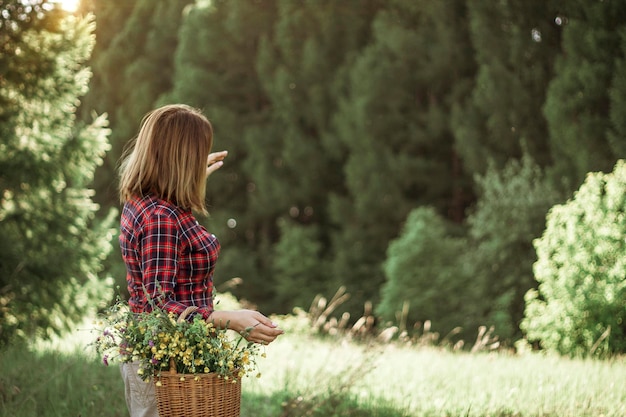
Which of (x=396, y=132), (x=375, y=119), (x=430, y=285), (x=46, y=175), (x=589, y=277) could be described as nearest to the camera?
(x=589, y=277)

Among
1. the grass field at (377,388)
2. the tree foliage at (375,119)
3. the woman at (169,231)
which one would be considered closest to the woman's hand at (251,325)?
the woman at (169,231)

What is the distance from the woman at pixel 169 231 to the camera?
2207mm

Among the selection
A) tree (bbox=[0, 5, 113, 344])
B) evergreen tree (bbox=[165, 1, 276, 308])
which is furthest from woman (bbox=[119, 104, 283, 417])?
evergreen tree (bbox=[165, 1, 276, 308])

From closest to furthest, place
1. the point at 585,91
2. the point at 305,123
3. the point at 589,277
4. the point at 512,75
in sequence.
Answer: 1. the point at 589,277
2. the point at 585,91
3. the point at 512,75
4. the point at 305,123

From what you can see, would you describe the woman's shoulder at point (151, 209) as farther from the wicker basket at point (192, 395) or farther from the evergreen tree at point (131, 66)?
the evergreen tree at point (131, 66)

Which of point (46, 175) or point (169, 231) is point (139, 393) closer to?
point (169, 231)

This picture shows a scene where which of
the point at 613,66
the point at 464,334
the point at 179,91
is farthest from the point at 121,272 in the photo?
the point at 613,66

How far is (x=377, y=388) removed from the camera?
15.4 ft

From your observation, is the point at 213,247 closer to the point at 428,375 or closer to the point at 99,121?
the point at 428,375

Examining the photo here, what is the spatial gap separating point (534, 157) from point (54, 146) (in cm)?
852

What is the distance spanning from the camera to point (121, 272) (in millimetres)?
15609

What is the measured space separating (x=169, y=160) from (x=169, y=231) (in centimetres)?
27

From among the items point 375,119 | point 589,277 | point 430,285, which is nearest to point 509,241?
point 430,285

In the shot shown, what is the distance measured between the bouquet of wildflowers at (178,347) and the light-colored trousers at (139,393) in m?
0.11
